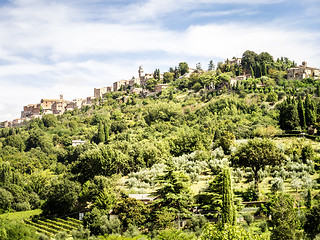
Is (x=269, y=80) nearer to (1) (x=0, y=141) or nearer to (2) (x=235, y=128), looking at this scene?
(2) (x=235, y=128)

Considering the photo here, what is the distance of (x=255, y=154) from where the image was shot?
26.7m

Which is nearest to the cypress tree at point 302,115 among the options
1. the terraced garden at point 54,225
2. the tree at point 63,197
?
the tree at point 63,197

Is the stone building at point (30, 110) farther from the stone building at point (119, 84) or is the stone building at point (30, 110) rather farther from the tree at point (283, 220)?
the tree at point (283, 220)

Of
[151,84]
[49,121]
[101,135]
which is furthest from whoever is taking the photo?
[151,84]

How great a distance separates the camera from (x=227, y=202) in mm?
21797

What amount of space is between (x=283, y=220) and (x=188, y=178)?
29.7ft

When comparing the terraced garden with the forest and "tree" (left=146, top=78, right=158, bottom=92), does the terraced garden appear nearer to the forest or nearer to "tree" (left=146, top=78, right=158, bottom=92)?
the forest

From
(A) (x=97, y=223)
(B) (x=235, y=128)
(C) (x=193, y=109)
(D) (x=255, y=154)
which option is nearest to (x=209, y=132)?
(B) (x=235, y=128)

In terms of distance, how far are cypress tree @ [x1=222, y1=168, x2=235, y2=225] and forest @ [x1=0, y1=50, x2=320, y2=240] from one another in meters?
0.07

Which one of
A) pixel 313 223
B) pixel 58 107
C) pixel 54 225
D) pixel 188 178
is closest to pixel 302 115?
pixel 188 178

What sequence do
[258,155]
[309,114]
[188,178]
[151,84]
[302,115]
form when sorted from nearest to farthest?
[258,155]
[188,178]
[309,114]
[302,115]
[151,84]

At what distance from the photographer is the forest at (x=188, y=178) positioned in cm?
2278

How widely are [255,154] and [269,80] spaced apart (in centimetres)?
5075

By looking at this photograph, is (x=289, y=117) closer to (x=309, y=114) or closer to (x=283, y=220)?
(x=309, y=114)
